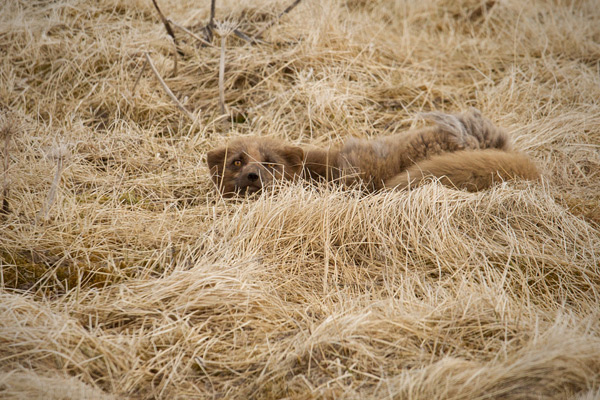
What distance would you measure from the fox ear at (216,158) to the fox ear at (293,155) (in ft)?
1.52

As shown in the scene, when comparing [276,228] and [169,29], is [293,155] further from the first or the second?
[169,29]

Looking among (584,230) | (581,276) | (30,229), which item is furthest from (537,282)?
(30,229)

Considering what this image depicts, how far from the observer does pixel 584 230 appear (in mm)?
3084

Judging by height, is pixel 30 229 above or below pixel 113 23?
below

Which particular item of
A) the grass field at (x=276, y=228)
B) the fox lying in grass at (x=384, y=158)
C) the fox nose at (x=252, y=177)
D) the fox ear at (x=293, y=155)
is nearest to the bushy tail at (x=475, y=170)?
the fox lying in grass at (x=384, y=158)

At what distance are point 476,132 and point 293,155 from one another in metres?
1.38

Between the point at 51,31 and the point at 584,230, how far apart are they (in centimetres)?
526

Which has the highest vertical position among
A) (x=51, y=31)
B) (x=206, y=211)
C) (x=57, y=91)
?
(x=51, y=31)

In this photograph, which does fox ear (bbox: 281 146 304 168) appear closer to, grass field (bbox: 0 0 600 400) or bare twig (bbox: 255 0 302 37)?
grass field (bbox: 0 0 600 400)

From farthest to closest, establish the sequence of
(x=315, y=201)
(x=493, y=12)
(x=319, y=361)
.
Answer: (x=493, y=12)
(x=315, y=201)
(x=319, y=361)

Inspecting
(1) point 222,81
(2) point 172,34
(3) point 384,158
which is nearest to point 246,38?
(2) point 172,34

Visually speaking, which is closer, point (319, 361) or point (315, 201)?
point (319, 361)

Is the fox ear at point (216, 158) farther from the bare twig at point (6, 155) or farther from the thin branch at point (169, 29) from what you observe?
the thin branch at point (169, 29)

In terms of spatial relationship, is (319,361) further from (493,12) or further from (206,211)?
(493,12)
